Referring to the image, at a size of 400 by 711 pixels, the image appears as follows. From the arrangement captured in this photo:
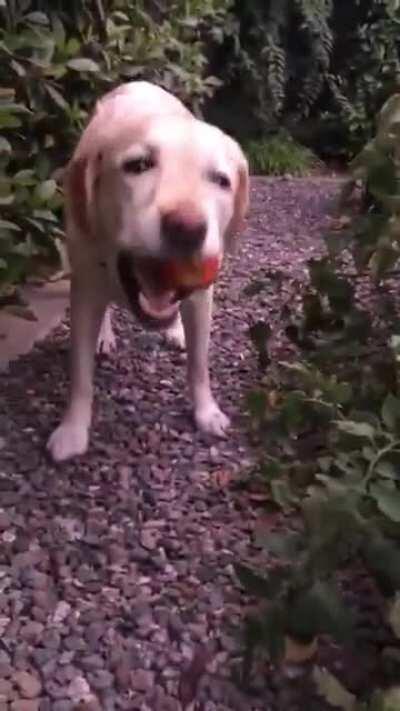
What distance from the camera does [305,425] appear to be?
1.64 metres

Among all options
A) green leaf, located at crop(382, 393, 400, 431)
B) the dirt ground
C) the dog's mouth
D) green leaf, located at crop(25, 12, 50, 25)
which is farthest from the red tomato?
green leaf, located at crop(25, 12, 50, 25)

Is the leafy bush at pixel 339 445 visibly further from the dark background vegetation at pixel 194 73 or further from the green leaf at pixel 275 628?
the dark background vegetation at pixel 194 73

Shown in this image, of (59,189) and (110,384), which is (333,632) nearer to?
(110,384)

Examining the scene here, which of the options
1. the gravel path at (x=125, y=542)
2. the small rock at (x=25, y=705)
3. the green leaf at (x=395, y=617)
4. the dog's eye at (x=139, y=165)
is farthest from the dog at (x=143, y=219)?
the green leaf at (x=395, y=617)

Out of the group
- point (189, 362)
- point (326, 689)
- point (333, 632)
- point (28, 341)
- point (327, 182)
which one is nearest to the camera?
point (326, 689)

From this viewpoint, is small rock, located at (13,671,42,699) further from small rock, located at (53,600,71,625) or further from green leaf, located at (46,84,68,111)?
green leaf, located at (46,84,68,111)

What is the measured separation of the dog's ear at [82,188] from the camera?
217 cm

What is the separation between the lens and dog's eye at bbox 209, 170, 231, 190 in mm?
2074

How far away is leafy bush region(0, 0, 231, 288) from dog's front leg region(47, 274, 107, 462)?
A: 20 cm

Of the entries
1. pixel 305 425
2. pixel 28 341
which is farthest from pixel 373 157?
pixel 28 341

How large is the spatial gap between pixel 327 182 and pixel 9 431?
3712 mm

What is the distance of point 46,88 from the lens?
290cm

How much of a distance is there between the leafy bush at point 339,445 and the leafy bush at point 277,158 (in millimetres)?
3982

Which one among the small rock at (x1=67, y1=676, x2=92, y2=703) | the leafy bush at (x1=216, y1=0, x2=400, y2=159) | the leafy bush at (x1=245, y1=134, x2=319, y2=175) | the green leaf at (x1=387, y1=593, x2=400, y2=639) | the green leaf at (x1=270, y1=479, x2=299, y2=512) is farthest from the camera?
the leafy bush at (x1=216, y1=0, x2=400, y2=159)
